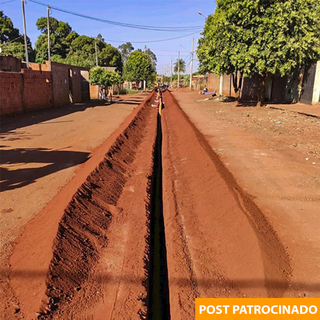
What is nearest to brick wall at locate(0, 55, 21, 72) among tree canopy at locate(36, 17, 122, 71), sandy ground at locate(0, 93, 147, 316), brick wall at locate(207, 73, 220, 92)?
sandy ground at locate(0, 93, 147, 316)

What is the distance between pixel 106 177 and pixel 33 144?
4.75 m

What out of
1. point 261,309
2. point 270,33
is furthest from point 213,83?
point 261,309

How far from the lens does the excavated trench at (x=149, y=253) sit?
11.9 feet

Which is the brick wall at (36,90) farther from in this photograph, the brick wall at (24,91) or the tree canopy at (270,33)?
the tree canopy at (270,33)

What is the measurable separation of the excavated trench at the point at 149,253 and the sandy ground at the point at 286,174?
0.75 feet

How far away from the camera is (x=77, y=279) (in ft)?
13.0

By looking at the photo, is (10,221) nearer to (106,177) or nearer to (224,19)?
(106,177)

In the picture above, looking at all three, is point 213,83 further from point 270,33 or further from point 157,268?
point 157,268

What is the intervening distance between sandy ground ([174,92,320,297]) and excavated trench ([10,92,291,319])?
0.23m

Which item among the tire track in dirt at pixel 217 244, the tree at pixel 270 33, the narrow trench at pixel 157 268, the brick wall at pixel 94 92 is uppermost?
the tree at pixel 270 33

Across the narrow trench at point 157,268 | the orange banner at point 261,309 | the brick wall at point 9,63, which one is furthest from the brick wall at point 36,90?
the orange banner at point 261,309

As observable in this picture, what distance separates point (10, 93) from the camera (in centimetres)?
1727

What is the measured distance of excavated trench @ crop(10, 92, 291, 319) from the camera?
364 centimetres

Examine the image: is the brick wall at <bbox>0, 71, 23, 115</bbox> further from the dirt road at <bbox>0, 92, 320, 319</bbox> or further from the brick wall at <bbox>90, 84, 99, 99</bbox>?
the brick wall at <bbox>90, 84, 99, 99</bbox>
